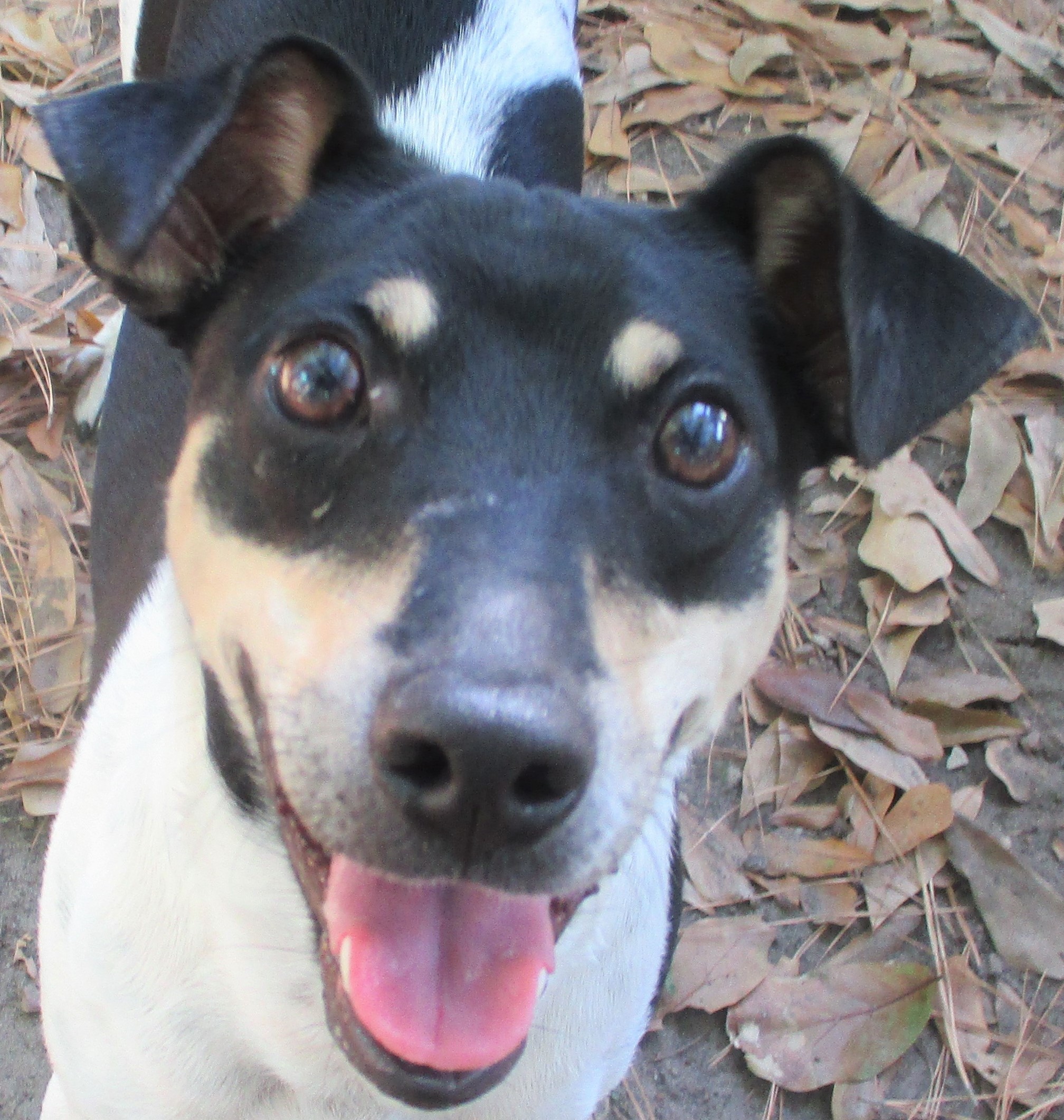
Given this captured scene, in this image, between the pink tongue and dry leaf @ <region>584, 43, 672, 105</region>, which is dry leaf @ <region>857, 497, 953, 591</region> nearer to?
dry leaf @ <region>584, 43, 672, 105</region>

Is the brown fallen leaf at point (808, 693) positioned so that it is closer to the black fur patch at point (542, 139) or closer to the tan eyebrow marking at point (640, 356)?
the black fur patch at point (542, 139)

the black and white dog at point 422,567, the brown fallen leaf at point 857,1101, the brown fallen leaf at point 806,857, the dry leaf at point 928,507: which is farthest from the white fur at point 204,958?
the dry leaf at point 928,507

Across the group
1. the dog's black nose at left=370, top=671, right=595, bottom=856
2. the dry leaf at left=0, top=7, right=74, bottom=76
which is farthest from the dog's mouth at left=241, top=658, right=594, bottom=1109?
the dry leaf at left=0, top=7, right=74, bottom=76

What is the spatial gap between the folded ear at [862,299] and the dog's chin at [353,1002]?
79 centimetres

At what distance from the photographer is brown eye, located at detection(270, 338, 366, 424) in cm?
146

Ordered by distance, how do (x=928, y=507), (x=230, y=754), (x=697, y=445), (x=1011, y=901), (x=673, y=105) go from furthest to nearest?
(x=673, y=105)
(x=928, y=507)
(x=1011, y=901)
(x=230, y=754)
(x=697, y=445)

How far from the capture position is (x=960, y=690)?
3.23 metres

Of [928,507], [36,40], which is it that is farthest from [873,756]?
[36,40]

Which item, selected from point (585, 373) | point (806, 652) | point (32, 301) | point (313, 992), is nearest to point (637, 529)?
point (585, 373)

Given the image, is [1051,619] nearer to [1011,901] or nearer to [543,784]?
[1011,901]

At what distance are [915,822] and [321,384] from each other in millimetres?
2170

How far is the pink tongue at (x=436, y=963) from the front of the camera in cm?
145

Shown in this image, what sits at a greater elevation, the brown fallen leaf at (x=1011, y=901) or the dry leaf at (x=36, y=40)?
the dry leaf at (x=36, y=40)

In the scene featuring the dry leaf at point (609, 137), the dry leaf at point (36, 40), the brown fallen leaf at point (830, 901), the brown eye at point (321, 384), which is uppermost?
the brown eye at point (321, 384)
